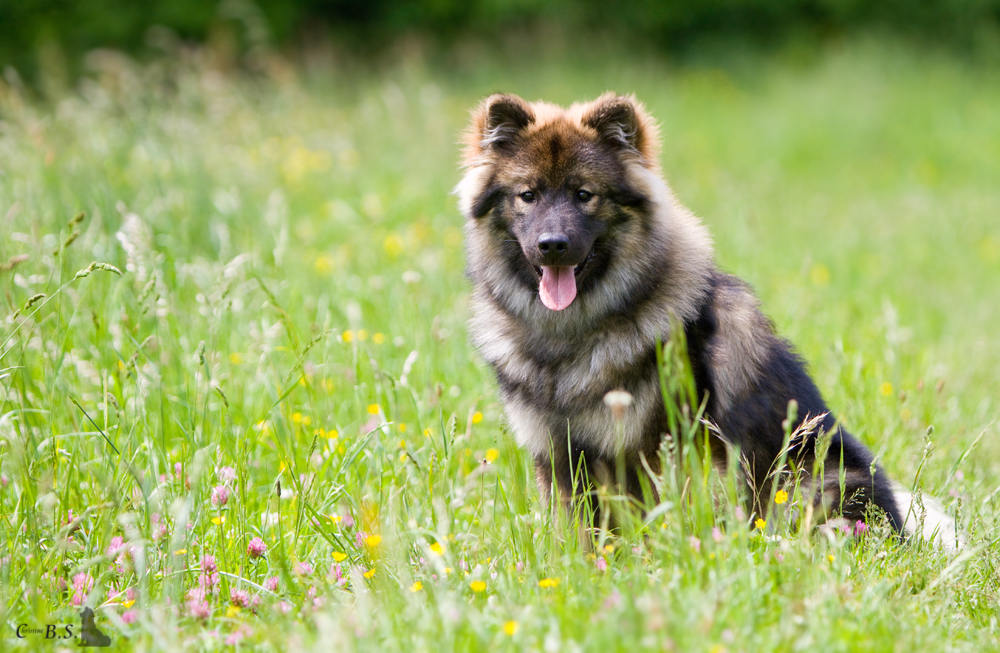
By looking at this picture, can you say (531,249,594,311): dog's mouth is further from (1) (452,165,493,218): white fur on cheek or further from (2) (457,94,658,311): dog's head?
(1) (452,165,493,218): white fur on cheek

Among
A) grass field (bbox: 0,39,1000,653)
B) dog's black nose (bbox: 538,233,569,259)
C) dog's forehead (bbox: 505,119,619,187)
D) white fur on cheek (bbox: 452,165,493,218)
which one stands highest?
dog's forehead (bbox: 505,119,619,187)

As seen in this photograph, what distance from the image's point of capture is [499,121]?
3184mm

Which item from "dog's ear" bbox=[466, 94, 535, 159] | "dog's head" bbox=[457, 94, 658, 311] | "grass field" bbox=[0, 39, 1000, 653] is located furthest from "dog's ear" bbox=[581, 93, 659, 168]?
"grass field" bbox=[0, 39, 1000, 653]

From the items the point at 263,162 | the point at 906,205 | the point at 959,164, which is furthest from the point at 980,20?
the point at 263,162

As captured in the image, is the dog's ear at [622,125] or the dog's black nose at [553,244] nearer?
the dog's black nose at [553,244]

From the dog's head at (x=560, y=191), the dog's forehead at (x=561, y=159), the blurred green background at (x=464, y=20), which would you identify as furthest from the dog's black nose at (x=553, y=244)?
the blurred green background at (x=464, y=20)

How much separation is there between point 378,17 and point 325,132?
863 cm

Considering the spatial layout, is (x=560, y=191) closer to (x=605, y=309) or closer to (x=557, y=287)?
(x=557, y=287)

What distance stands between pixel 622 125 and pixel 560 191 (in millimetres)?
363

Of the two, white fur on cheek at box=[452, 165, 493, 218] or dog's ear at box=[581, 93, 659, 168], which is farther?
white fur on cheek at box=[452, 165, 493, 218]

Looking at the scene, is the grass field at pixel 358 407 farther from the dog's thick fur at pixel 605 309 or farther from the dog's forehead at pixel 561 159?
the dog's forehead at pixel 561 159

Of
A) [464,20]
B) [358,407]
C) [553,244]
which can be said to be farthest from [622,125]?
[464,20]

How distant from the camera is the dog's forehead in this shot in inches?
119

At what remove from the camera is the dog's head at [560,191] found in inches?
116
